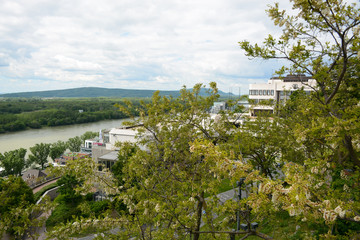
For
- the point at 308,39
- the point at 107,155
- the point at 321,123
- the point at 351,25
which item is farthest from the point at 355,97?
the point at 107,155

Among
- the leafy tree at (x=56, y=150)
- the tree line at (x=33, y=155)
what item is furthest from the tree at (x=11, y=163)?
the leafy tree at (x=56, y=150)

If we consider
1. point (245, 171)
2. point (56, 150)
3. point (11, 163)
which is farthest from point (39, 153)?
point (245, 171)

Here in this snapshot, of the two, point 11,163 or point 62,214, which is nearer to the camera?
point 62,214

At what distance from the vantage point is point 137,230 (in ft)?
17.4

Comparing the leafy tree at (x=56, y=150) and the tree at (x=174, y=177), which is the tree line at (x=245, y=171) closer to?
the tree at (x=174, y=177)

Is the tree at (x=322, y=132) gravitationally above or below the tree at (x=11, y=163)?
above

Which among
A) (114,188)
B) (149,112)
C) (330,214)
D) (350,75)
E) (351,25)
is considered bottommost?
(114,188)

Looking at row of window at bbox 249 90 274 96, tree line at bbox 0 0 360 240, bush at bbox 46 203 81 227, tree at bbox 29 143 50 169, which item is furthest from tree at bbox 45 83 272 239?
tree at bbox 29 143 50 169

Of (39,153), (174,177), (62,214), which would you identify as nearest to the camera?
(174,177)

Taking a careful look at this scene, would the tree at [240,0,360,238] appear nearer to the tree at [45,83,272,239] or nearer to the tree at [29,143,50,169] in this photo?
the tree at [45,83,272,239]

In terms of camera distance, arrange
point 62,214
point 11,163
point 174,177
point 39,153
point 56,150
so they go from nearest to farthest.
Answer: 1. point 174,177
2. point 62,214
3. point 11,163
4. point 39,153
5. point 56,150

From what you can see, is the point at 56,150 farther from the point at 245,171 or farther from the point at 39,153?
the point at 245,171

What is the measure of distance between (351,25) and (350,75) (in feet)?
11.1

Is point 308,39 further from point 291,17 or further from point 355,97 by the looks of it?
point 355,97
